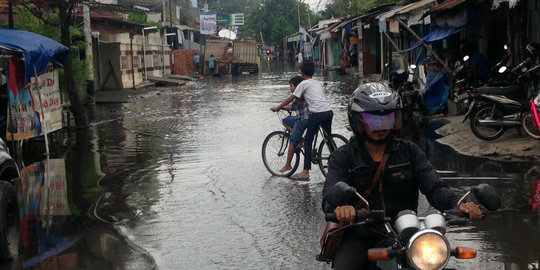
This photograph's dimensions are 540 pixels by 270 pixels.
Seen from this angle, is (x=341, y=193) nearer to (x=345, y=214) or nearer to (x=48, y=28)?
(x=345, y=214)

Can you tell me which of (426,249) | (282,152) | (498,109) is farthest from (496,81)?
(426,249)

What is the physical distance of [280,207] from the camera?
333 inches

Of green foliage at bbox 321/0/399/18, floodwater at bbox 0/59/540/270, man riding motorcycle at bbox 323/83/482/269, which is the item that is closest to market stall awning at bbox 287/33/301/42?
green foliage at bbox 321/0/399/18

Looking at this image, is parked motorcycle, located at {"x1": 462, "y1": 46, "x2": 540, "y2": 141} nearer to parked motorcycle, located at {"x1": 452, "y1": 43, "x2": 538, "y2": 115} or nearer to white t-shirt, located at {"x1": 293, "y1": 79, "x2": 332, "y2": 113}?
parked motorcycle, located at {"x1": 452, "y1": 43, "x2": 538, "y2": 115}

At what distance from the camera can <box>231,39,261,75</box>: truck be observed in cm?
5025

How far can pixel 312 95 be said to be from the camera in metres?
9.71

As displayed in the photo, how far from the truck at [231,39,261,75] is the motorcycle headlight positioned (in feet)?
156

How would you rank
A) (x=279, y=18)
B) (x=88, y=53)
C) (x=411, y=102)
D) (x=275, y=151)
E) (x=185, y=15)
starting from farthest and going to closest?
1. (x=279, y=18)
2. (x=185, y=15)
3. (x=88, y=53)
4. (x=411, y=102)
5. (x=275, y=151)

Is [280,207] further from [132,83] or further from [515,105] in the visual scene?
[132,83]

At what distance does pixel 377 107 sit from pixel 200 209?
5017mm

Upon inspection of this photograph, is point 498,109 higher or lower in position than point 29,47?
lower

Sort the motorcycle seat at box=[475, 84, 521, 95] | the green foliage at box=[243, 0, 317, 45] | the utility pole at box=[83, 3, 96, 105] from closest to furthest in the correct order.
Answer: the motorcycle seat at box=[475, 84, 521, 95], the utility pole at box=[83, 3, 96, 105], the green foliage at box=[243, 0, 317, 45]

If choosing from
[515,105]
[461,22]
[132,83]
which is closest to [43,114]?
[515,105]

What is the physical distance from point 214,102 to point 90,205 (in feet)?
52.8
